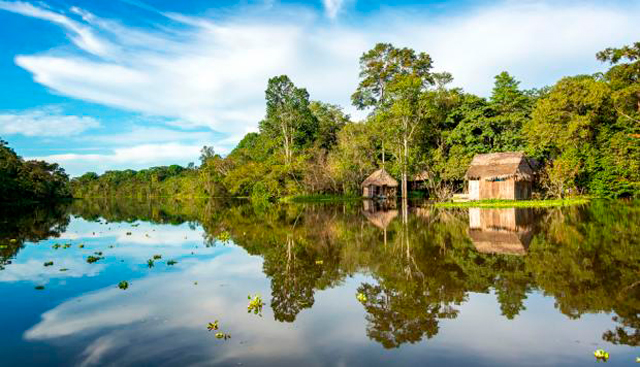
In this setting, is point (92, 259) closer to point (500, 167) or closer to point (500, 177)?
point (500, 177)

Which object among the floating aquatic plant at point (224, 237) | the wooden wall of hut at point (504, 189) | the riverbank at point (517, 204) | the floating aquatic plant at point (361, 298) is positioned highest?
the wooden wall of hut at point (504, 189)

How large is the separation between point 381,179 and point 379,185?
0.81 m

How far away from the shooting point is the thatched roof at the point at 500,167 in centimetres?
3225

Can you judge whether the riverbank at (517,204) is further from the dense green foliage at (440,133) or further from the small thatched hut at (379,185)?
the small thatched hut at (379,185)

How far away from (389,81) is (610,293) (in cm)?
4467

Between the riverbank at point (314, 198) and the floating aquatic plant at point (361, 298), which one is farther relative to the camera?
the riverbank at point (314, 198)

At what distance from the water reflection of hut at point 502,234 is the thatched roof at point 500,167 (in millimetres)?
12126

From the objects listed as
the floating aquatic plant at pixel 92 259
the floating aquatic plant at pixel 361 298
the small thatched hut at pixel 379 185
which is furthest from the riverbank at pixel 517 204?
the floating aquatic plant at pixel 92 259

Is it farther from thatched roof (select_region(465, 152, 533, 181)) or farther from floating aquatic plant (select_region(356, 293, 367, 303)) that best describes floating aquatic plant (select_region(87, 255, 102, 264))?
thatched roof (select_region(465, 152, 533, 181))

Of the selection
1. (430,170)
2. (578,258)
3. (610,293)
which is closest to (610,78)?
(430,170)

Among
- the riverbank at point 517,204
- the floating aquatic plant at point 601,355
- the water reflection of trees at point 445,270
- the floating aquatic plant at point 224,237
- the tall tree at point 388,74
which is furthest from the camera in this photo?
the tall tree at point 388,74

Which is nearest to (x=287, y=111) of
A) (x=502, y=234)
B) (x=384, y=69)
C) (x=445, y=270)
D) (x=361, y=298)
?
(x=384, y=69)

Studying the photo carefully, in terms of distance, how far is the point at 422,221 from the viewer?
66.8ft

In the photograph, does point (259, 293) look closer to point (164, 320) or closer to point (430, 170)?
point (164, 320)
